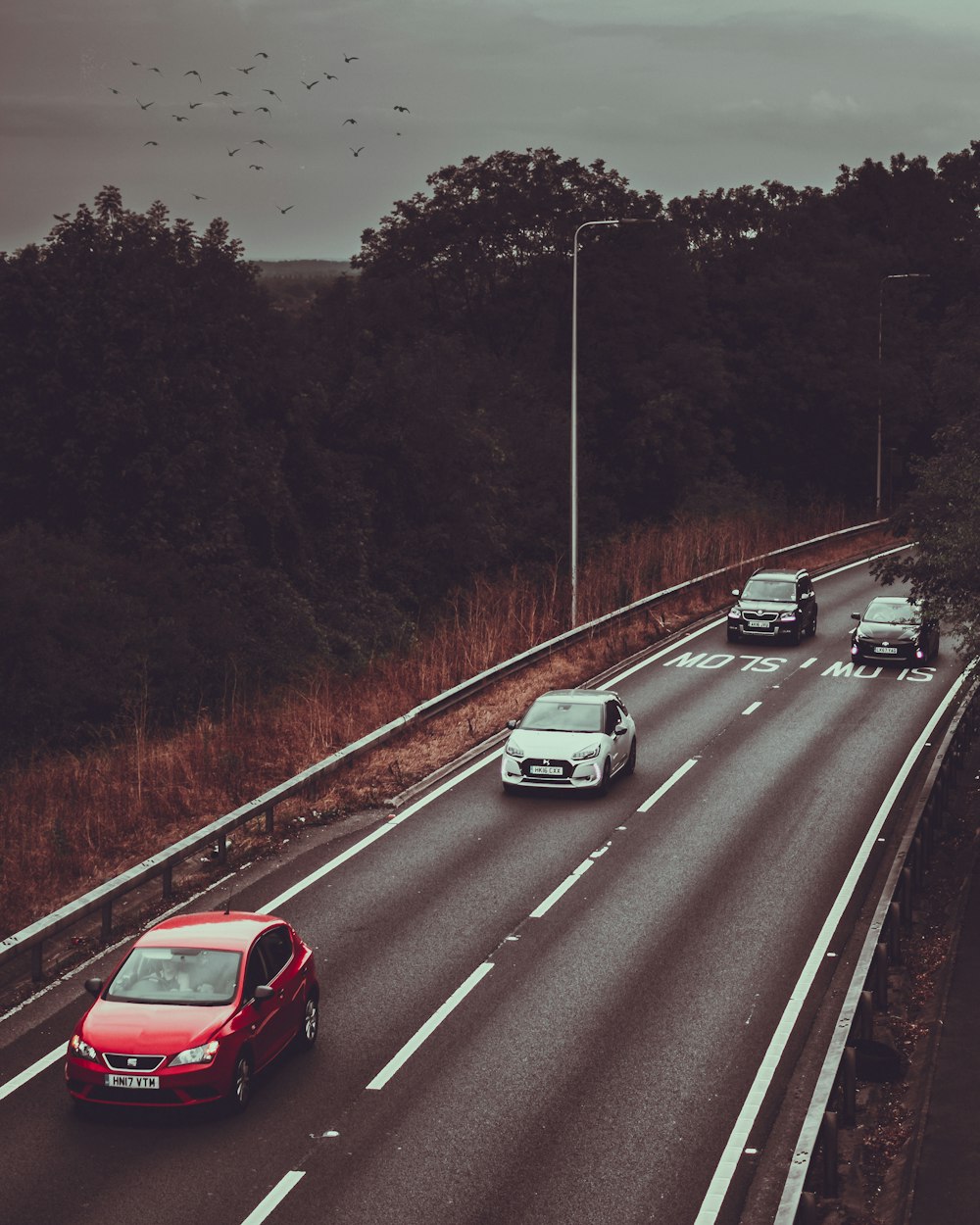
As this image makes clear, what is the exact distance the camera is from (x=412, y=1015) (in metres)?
14.6

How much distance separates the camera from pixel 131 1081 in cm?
1180

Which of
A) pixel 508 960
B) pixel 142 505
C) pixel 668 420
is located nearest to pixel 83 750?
Result: pixel 142 505

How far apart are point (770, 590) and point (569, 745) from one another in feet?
49.0

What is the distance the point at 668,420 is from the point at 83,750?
1331 inches

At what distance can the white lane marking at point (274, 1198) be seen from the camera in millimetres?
10562

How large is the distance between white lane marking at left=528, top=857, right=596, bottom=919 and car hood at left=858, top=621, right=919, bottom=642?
612 inches

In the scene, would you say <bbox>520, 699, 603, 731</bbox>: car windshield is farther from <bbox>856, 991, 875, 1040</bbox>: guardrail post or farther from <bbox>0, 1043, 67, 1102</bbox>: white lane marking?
<bbox>0, 1043, 67, 1102</bbox>: white lane marking

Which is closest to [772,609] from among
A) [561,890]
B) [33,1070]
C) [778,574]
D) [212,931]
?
[778,574]

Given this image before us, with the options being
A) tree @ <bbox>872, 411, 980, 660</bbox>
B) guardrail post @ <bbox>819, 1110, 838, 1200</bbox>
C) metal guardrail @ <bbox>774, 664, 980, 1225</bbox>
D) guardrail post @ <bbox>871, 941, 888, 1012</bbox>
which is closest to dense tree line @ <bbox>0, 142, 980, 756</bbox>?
tree @ <bbox>872, 411, 980, 660</bbox>

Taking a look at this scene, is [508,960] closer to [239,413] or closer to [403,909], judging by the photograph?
[403,909]

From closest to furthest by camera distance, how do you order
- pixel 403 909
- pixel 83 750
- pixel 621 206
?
pixel 403 909, pixel 83 750, pixel 621 206

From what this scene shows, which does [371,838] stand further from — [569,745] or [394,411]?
[394,411]

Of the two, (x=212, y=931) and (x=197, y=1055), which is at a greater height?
(x=212, y=931)

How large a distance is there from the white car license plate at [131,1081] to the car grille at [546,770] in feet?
37.8
